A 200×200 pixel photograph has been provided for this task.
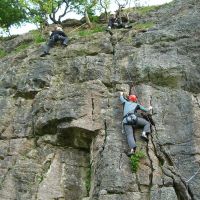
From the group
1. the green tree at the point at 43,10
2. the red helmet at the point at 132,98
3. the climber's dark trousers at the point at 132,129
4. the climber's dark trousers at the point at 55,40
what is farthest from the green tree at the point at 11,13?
the climber's dark trousers at the point at 132,129

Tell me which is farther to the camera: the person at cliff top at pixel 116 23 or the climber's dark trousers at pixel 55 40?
the person at cliff top at pixel 116 23

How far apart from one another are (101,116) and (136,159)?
115 inches

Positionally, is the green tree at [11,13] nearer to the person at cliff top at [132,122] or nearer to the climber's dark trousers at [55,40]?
the climber's dark trousers at [55,40]

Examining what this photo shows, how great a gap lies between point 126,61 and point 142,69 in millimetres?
1172

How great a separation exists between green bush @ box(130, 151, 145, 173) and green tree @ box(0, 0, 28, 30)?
22.0 m

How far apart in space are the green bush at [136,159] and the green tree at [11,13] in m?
22.0

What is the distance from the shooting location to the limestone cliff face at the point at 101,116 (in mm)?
14258

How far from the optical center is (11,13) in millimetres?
33625

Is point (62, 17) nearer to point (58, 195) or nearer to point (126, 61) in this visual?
point (126, 61)

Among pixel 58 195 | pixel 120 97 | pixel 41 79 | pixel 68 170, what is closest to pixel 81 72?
pixel 41 79

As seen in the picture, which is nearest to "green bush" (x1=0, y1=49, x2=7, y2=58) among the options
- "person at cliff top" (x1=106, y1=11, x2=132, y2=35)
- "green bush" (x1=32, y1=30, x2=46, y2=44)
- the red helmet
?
"green bush" (x1=32, y1=30, x2=46, y2=44)

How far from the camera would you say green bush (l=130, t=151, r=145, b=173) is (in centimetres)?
1418

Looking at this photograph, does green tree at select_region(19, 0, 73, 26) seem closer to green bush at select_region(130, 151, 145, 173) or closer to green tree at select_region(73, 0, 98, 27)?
green tree at select_region(73, 0, 98, 27)

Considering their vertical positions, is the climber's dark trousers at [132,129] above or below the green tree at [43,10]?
below
